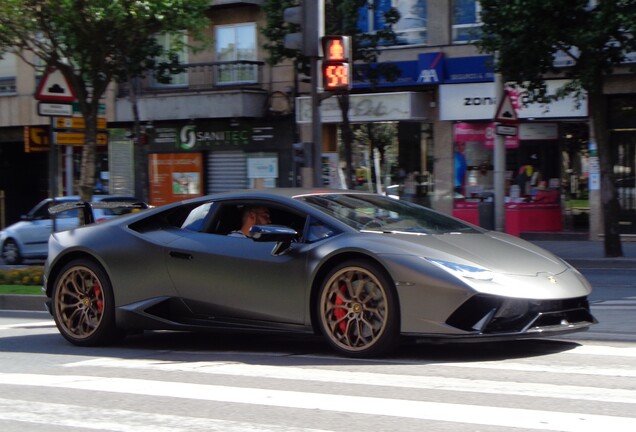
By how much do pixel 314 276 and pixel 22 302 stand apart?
20.5 ft

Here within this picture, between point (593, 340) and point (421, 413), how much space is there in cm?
294

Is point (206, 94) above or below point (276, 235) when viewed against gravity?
above

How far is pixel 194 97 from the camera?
96.6ft

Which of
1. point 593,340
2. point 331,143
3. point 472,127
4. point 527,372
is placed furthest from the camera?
point 331,143

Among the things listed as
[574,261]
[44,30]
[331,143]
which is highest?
[44,30]

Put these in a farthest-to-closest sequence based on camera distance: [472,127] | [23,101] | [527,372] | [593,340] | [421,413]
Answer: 1. [23,101]
2. [472,127]
3. [593,340]
4. [527,372]
5. [421,413]

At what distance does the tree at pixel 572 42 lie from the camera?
56.9 ft

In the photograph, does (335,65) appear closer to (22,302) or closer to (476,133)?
(22,302)

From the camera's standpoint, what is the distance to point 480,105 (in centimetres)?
2491

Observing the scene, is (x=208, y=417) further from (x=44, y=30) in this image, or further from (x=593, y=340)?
(x=44, y=30)

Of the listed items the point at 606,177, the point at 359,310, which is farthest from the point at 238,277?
the point at 606,177

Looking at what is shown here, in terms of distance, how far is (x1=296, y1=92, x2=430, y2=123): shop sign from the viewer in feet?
84.0

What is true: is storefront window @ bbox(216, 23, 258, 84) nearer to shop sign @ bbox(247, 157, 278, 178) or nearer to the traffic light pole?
shop sign @ bbox(247, 157, 278, 178)

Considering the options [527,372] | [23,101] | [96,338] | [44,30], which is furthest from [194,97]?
[527,372]
